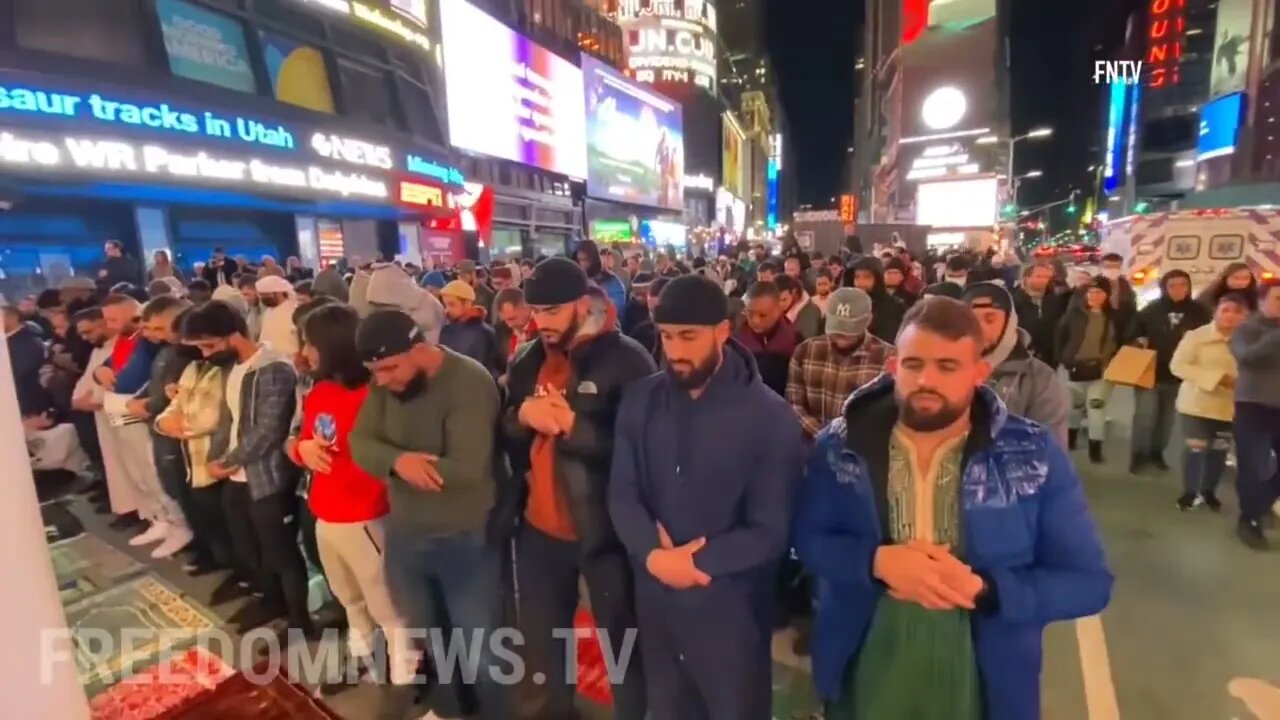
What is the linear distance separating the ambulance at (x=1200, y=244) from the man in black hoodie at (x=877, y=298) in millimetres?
6998

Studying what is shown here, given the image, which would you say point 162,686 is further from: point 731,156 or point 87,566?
point 731,156

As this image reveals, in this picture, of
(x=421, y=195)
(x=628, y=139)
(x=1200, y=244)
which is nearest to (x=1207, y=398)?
(x=1200, y=244)

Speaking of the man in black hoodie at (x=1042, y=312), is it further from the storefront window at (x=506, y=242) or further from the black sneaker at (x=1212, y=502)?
the storefront window at (x=506, y=242)

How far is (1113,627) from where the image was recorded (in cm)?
402

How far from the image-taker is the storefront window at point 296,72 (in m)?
18.0

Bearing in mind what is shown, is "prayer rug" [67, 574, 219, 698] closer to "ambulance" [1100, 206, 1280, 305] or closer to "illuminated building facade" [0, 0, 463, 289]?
"illuminated building facade" [0, 0, 463, 289]

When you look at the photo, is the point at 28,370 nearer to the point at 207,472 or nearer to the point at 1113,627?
the point at 207,472

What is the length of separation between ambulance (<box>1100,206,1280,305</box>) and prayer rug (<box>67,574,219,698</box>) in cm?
1264

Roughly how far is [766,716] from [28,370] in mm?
7082

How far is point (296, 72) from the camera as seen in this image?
18812mm

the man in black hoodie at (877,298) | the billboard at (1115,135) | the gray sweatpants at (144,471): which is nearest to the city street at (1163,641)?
the gray sweatpants at (144,471)

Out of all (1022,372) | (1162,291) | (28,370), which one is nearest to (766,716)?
(1022,372)

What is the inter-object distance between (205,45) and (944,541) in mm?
19830

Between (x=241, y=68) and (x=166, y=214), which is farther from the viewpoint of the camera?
(x=241, y=68)
